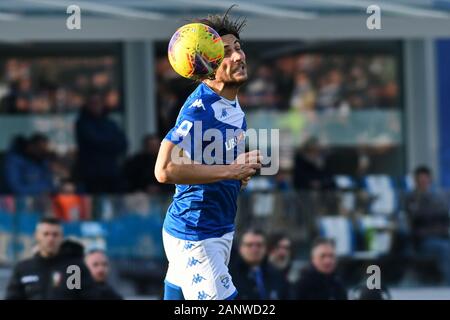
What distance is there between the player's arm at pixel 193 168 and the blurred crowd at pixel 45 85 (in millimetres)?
9535

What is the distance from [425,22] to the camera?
50.6 feet

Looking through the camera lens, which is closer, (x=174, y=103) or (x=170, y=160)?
(x=170, y=160)

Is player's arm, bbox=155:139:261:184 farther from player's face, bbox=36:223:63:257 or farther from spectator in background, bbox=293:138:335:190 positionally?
spectator in background, bbox=293:138:335:190

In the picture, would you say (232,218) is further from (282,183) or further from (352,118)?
(352,118)

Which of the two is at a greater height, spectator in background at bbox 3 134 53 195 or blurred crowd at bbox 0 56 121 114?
blurred crowd at bbox 0 56 121 114

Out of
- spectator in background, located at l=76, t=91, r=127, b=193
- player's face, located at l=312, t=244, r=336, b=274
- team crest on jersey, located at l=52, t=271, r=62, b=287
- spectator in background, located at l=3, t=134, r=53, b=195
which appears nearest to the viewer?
team crest on jersey, located at l=52, t=271, r=62, b=287

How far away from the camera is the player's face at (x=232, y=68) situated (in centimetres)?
760

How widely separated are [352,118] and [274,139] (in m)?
8.56

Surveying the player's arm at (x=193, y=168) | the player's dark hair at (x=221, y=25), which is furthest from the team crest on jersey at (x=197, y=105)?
the player's dark hair at (x=221, y=25)

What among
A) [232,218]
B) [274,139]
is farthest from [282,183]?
[232,218]

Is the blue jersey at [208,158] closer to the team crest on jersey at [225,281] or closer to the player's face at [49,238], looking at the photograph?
the team crest on jersey at [225,281]

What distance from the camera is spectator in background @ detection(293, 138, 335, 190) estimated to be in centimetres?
1491

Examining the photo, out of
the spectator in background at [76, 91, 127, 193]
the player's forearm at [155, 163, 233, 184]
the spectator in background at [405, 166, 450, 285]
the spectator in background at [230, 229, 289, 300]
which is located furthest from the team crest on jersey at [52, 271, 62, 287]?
the spectator in background at [405, 166, 450, 285]

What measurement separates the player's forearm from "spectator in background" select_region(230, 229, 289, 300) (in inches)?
137
